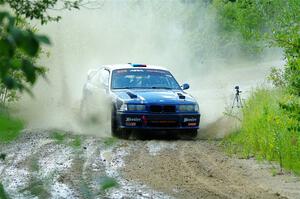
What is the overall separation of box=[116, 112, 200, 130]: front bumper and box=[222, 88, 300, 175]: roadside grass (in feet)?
2.92

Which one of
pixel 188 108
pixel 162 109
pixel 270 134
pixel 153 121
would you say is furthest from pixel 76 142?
pixel 270 134

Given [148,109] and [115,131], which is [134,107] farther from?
[115,131]

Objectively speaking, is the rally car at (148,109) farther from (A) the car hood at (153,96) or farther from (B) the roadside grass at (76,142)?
(B) the roadside grass at (76,142)

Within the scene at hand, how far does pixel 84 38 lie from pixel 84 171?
22069 mm

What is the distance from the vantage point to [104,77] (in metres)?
14.2

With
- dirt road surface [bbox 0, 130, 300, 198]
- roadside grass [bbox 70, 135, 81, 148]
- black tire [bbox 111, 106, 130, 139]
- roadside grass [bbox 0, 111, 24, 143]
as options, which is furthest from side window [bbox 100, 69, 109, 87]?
roadside grass [bbox 70, 135, 81, 148]

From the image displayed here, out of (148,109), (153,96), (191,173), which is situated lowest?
(191,173)

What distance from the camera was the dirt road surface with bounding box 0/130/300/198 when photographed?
727 centimetres

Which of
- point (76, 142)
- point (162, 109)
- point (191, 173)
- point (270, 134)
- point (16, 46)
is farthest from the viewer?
point (162, 109)

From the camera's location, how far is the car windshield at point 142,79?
13.5 meters

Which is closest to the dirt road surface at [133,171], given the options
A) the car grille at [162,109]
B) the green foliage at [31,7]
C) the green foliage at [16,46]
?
the car grille at [162,109]

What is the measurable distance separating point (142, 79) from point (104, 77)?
100 centimetres

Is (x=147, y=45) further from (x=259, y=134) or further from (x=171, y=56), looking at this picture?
(x=259, y=134)

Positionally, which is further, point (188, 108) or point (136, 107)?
point (188, 108)
